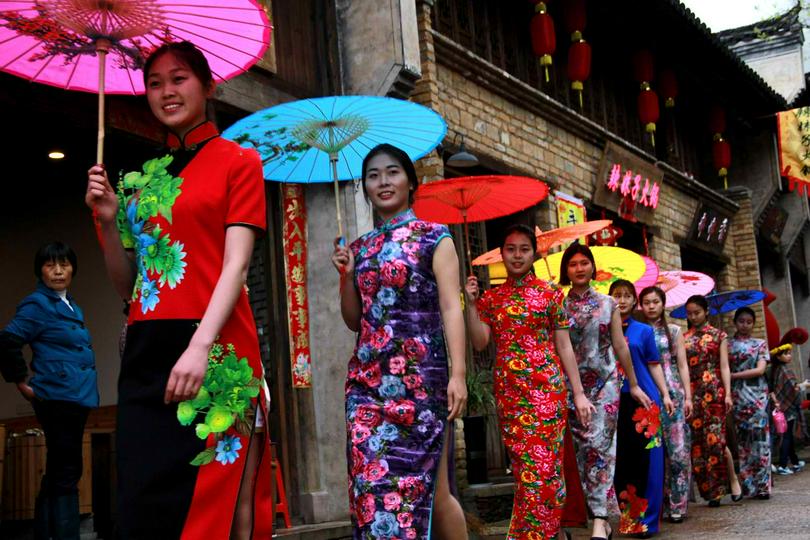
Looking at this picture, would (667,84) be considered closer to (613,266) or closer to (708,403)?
(708,403)

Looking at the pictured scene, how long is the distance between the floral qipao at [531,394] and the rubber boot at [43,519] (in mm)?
2496

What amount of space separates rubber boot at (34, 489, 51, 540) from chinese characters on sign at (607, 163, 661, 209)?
1069cm

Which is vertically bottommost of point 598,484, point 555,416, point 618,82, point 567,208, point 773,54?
point 598,484

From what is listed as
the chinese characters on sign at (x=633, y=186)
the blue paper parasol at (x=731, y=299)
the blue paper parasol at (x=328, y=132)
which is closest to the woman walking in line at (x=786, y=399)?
the blue paper parasol at (x=731, y=299)

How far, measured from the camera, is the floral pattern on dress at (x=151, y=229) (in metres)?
2.97

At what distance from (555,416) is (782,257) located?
2135 centimetres

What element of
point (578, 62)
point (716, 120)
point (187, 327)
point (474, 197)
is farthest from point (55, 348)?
point (716, 120)

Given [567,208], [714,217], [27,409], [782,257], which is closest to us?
[27,409]

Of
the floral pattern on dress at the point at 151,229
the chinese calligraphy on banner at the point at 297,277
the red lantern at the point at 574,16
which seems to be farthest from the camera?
the red lantern at the point at 574,16

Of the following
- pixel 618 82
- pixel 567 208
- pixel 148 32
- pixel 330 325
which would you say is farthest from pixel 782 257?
pixel 148 32

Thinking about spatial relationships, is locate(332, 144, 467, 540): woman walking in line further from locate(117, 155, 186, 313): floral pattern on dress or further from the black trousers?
the black trousers

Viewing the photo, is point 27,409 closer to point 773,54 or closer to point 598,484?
point 598,484

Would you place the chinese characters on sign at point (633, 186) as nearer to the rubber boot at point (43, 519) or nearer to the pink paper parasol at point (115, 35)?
the rubber boot at point (43, 519)

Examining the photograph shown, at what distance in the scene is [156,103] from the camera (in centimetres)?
315
